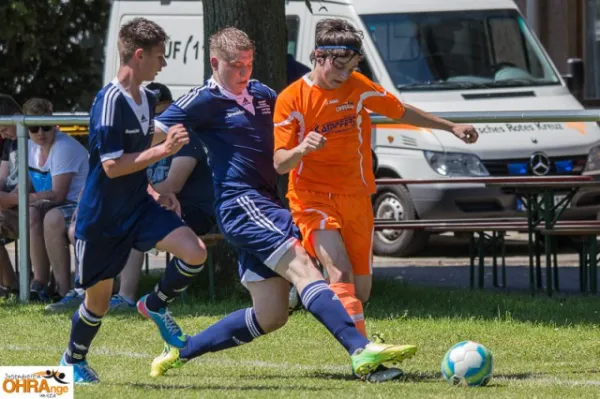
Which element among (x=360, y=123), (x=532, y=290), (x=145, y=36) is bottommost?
(x=532, y=290)

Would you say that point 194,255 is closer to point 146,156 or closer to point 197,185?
point 146,156

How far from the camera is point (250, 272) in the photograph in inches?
285

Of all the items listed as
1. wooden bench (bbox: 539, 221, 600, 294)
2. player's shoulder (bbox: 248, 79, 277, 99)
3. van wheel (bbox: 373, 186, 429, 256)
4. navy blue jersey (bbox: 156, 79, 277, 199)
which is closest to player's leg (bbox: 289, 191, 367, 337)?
navy blue jersey (bbox: 156, 79, 277, 199)

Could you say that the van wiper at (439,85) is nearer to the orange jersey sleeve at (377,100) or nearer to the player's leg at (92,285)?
the orange jersey sleeve at (377,100)

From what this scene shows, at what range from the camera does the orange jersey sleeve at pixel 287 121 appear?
22.9 ft

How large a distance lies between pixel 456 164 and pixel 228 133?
7.03m

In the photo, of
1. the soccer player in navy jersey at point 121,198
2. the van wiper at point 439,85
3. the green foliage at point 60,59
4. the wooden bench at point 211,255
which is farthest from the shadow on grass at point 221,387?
the green foliage at point 60,59

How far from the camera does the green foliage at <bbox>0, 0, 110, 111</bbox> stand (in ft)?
57.9

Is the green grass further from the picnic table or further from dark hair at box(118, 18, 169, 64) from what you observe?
dark hair at box(118, 18, 169, 64)

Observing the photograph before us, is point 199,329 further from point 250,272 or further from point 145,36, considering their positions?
point 145,36

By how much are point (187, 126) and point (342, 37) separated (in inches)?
35.7

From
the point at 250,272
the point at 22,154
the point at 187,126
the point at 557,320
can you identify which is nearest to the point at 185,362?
the point at 250,272

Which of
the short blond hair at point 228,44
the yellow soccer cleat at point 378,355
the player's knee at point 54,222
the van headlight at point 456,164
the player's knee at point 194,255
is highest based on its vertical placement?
the short blond hair at point 228,44

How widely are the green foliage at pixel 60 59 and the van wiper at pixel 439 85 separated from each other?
16.9 ft
